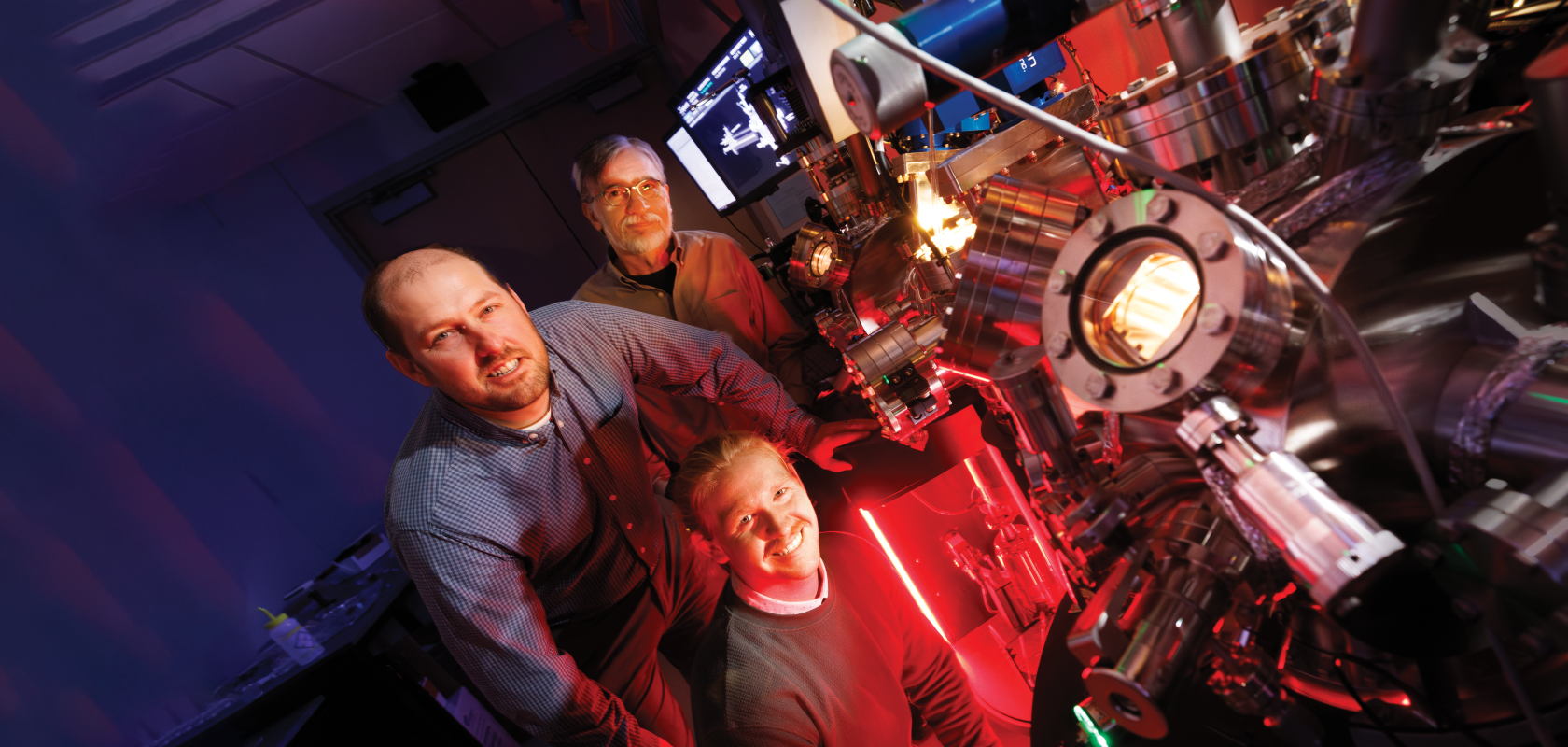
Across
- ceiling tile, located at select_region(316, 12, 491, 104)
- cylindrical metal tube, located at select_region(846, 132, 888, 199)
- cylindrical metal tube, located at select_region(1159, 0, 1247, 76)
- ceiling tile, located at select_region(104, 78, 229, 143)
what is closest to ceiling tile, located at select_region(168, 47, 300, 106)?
ceiling tile, located at select_region(104, 78, 229, 143)

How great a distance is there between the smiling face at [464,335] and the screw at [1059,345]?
1.45m

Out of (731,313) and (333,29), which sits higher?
(333,29)

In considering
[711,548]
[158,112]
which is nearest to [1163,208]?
[711,548]

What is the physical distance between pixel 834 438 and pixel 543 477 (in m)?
0.79

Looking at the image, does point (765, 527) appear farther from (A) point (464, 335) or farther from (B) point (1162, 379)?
(B) point (1162, 379)

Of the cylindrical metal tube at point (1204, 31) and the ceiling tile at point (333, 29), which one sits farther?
the ceiling tile at point (333, 29)

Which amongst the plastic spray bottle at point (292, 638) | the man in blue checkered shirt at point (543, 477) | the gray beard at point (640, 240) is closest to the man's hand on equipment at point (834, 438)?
the man in blue checkered shirt at point (543, 477)

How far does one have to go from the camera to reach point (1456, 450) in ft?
1.55

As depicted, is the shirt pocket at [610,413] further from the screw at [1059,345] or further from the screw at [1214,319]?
the screw at [1214,319]

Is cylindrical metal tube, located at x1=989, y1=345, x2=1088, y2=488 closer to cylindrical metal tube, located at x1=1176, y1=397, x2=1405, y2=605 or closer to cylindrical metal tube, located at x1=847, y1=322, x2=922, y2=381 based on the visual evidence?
cylindrical metal tube, located at x1=1176, y1=397, x2=1405, y2=605

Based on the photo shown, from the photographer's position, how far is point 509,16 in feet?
13.5

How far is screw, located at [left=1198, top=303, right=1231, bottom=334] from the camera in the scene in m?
0.43

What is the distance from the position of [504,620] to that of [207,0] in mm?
2715

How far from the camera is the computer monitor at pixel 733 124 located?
2.87 m
